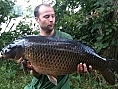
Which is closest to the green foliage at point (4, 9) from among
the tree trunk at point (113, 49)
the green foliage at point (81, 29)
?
the green foliage at point (81, 29)

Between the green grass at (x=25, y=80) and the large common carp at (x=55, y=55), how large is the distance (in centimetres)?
246

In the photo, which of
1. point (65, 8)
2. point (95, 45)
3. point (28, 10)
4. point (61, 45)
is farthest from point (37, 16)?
point (28, 10)

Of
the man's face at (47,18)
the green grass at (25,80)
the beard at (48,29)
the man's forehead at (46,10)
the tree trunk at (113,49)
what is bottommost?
the green grass at (25,80)

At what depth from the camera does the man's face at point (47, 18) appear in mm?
2847

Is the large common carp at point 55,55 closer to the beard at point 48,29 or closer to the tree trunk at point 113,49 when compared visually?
the beard at point 48,29

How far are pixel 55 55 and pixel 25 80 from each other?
10.4 ft

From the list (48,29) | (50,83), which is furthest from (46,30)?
(50,83)

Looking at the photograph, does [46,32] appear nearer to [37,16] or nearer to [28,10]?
[37,16]

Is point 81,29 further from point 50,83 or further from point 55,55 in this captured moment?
point 55,55

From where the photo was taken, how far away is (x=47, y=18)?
9.38ft

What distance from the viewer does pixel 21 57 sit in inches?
98.5

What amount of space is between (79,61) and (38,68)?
34 centimetres

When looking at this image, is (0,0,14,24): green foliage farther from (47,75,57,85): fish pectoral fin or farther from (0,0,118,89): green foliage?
(47,75,57,85): fish pectoral fin

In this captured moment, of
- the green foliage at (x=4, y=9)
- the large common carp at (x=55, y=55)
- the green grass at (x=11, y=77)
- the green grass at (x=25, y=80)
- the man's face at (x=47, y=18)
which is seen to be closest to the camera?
the large common carp at (x=55, y=55)
